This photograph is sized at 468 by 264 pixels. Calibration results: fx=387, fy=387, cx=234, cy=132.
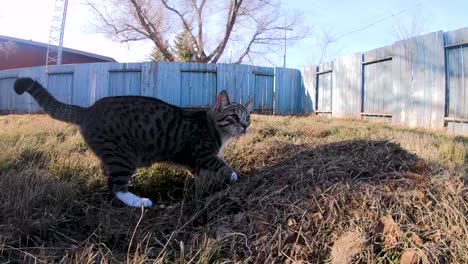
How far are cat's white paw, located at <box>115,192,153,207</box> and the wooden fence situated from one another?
20.8 feet

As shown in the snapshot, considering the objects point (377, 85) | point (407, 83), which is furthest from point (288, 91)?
point (407, 83)

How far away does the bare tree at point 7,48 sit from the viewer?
815 inches

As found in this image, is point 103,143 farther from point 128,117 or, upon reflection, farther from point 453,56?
point 453,56

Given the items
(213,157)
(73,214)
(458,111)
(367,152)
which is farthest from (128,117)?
(458,111)

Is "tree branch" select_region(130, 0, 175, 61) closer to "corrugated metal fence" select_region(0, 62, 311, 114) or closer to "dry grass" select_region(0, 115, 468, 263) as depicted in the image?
"corrugated metal fence" select_region(0, 62, 311, 114)

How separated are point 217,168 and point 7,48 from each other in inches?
860

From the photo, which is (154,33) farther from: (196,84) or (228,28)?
(196,84)

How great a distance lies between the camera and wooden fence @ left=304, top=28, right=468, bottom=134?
7281 mm

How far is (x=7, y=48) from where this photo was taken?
20.7 m

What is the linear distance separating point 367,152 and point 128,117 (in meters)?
1.88

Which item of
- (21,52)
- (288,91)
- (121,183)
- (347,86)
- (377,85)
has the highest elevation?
(21,52)

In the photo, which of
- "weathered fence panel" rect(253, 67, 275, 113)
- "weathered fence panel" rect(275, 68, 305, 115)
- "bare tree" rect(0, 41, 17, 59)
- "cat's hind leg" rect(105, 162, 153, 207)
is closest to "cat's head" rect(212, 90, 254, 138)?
"cat's hind leg" rect(105, 162, 153, 207)

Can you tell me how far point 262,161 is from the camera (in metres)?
3.47

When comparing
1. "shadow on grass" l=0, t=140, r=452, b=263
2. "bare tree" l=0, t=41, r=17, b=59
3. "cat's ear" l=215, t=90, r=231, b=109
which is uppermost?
"bare tree" l=0, t=41, r=17, b=59
